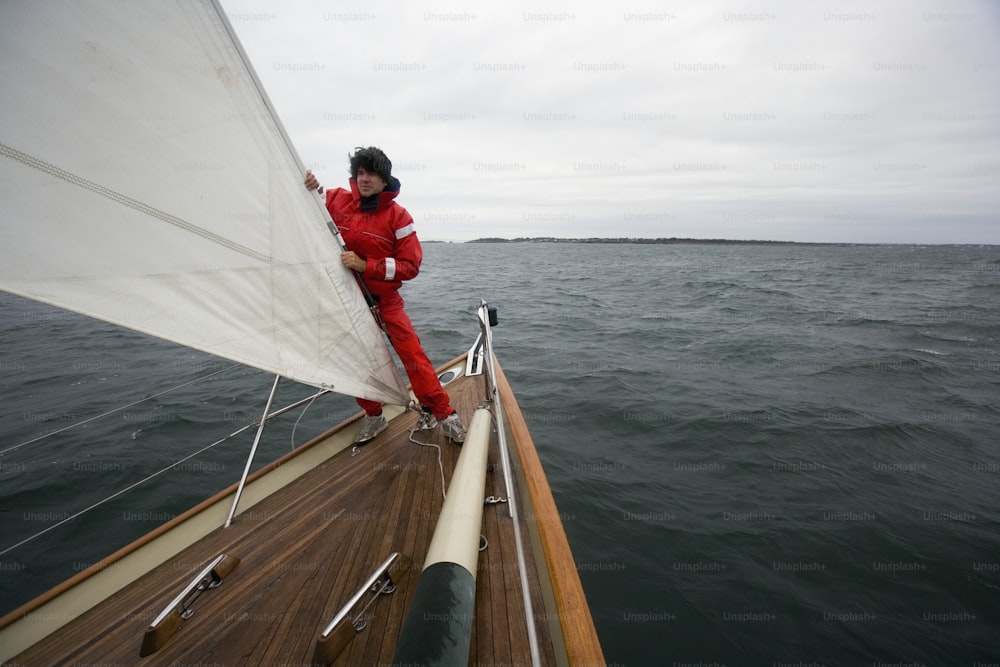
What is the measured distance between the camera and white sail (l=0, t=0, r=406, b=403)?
121 centimetres

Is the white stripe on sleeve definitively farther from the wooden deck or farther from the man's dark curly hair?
the wooden deck

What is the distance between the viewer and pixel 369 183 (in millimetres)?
2445

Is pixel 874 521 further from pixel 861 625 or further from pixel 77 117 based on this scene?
pixel 77 117

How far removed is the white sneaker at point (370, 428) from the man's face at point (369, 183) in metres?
1.93

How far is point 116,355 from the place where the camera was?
8.38m

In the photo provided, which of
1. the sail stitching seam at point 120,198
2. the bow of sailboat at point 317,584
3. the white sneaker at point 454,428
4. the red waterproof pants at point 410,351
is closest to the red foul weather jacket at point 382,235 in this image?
the red waterproof pants at point 410,351

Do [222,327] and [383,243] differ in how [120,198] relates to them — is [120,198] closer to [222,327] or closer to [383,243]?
[222,327]

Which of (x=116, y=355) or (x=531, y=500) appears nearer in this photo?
(x=531, y=500)

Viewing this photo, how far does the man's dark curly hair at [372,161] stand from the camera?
7.83 ft

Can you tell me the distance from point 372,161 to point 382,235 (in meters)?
0.47

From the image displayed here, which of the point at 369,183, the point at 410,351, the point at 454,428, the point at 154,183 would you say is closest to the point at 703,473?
the point at 454,428

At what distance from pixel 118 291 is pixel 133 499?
374 cm

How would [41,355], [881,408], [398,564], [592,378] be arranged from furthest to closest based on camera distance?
[41,355] < [592,378] < [881,408] < [398,564]

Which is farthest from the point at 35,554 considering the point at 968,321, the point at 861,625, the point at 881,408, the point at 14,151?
the point at 968,321
